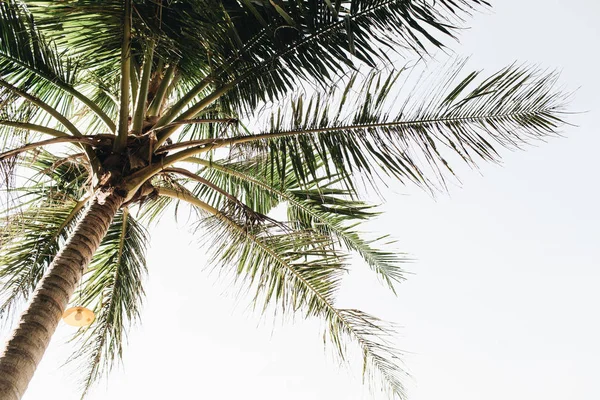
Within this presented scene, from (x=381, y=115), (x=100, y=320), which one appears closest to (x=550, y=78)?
(x=381, y=115)

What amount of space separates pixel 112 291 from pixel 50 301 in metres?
2.12

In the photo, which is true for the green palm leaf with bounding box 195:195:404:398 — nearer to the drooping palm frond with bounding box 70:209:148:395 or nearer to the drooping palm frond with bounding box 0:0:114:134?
the drooping palm frond with bounding box 70:209:148:395

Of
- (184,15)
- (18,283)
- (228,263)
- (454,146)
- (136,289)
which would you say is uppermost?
(184,15)

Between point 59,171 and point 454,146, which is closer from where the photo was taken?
point 454,146

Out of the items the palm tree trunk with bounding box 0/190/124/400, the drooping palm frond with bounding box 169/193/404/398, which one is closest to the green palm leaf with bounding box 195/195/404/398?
the drooping palm frond with bounding box 169/193/404/398

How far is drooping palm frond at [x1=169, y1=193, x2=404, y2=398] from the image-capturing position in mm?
4852

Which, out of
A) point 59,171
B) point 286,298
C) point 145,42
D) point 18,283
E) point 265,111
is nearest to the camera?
point 145,42

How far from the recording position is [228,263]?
16.3 ft

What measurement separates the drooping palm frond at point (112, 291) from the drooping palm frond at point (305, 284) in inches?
30.3

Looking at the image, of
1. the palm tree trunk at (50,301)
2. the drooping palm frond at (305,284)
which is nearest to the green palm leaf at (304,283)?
the drooping palm frond at (305,284)

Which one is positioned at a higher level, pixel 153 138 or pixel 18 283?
pixel 153 138

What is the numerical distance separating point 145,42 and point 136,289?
2530mm

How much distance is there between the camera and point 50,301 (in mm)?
3035

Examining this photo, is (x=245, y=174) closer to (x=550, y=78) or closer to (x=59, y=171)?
(x=59, y=171)
